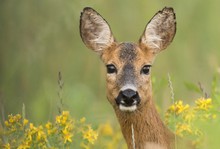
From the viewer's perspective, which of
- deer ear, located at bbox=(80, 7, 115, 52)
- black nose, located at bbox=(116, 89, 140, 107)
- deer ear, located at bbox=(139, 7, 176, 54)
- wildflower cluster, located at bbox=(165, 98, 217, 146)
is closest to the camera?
wildflower cluster, located at bbox=(165, 98, 217, 146)

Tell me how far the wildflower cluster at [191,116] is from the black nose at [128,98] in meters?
0.37

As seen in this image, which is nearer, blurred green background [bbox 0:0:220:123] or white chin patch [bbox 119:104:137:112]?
white chin patch [bbox 119:104:137:112]

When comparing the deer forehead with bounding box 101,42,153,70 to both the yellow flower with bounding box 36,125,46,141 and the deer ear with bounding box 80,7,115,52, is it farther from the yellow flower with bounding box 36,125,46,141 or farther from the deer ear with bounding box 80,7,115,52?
the yellow flower with bounding box 36,125,46,141

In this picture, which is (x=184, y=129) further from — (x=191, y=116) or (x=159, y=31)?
(x=159, y=31)

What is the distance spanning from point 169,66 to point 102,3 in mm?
1194

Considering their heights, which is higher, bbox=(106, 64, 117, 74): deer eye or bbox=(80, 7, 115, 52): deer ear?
bbox=(80, 7, 115, 52): deer ear

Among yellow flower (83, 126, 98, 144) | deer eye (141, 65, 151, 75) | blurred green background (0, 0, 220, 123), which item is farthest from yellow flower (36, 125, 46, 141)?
blurred green background (0, 0, 220, 123)

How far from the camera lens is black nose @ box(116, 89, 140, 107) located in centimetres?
866

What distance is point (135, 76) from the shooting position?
901 centimetres

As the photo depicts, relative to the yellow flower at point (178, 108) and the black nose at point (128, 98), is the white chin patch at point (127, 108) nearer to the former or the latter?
the black nose at point (128, 98)

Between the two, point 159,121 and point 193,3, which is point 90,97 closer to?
point 159,121

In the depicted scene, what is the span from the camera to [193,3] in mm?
13734

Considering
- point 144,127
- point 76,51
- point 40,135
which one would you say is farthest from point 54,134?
point 76,51

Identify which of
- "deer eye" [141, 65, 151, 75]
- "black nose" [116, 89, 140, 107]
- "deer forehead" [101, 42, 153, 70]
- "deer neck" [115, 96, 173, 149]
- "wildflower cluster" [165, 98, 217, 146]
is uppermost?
"deer forehead" [101, 42, 153, 70]
